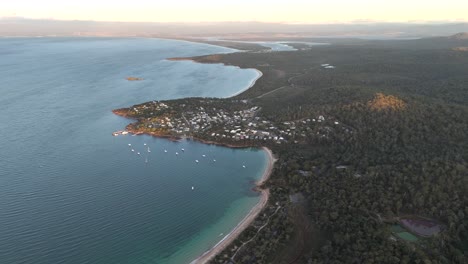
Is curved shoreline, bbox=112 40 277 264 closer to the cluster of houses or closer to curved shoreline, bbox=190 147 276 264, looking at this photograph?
curved shoreline, bbox=190 147 276 264

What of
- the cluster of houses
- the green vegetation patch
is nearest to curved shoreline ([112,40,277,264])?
the cluster of houses

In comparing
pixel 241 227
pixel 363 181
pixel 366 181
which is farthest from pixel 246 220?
pixel 366 181

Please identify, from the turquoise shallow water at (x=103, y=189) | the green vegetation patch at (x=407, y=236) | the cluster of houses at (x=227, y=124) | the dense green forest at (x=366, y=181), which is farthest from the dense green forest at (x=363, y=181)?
the turquoise shallow water at (x=103, y=189)

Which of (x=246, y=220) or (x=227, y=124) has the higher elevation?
(x=227, y=124)

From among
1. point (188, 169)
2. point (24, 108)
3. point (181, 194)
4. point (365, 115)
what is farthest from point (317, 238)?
point (24, 108)

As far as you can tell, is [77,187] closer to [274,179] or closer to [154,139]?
[154,139]

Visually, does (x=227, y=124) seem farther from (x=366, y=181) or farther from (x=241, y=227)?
(x=241, y=227)
